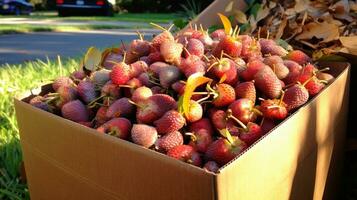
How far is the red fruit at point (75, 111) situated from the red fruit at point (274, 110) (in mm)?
452

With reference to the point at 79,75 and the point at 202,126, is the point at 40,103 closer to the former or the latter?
the point at 79,75

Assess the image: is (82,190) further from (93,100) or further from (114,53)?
(114,53)

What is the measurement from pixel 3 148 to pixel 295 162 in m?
1.42

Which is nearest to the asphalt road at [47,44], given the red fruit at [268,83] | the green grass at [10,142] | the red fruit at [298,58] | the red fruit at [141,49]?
the green grass at [10,142]

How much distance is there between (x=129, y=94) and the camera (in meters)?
1.08

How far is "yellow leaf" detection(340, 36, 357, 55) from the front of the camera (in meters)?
1.26

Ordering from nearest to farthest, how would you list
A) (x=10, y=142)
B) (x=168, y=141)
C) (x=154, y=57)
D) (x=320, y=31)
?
(x=168, y=141) < (x=154, y=57) < (x=320, y=31) < (x=10, y=142)

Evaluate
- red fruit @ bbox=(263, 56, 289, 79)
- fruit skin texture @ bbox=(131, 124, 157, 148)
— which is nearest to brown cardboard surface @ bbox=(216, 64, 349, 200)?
red fruit @ bbox=(263, 56, 289, 79)

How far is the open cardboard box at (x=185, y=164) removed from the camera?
76 cm

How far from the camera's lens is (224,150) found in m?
→ 0.83

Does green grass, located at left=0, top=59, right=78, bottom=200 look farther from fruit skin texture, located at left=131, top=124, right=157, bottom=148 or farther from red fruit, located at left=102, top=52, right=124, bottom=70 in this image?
fruit skin texture, located at left=131, top=124, right=157, bottom=148

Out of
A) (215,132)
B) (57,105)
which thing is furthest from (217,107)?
(57,105)

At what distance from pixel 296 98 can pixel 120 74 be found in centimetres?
45

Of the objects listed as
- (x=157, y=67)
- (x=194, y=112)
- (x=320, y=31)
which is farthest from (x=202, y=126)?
(x=320, y=31)
